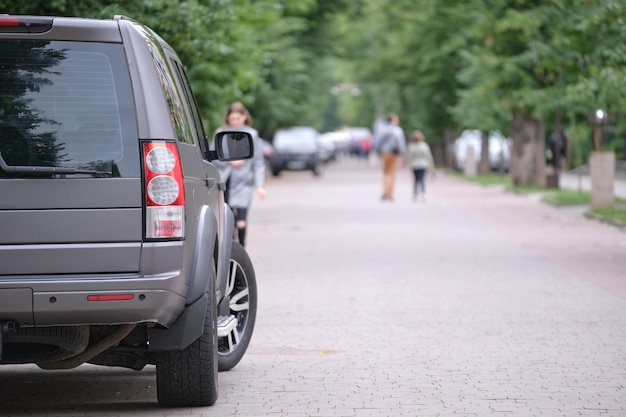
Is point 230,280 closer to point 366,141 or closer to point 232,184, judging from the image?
point 232,184

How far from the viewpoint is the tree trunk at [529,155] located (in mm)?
34562

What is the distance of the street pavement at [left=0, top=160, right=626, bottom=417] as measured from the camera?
22.6ft

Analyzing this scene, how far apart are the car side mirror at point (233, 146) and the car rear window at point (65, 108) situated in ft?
5.86

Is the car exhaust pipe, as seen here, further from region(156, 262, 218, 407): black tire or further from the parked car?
the parked car

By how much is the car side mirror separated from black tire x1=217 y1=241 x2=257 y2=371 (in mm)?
507

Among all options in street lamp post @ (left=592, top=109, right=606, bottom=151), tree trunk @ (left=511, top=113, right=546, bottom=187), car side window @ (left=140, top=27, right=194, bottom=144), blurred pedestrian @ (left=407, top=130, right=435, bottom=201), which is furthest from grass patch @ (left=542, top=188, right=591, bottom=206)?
car side window @ (left=140, top=27, right=194, bottom=144)

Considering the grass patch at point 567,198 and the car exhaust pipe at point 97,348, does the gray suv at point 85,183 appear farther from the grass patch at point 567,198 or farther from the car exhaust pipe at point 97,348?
the grass patch at point 567,198

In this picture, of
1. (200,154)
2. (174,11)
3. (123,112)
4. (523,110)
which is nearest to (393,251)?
(174,11)

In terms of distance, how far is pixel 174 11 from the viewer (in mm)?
12914

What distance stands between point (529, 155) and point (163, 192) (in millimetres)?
29418

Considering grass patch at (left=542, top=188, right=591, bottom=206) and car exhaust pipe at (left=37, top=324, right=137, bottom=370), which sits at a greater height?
car exhaust pipe at (left=37, top=324, right=137, bottom=370)

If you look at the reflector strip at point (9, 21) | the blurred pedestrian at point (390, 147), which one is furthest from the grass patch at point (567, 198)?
the reflector strip at point (9, 21)

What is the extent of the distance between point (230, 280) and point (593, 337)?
2781 millimetres

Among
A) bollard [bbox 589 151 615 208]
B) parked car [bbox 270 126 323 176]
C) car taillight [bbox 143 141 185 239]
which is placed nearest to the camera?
car taillight [bbox 143 141 185 239]
